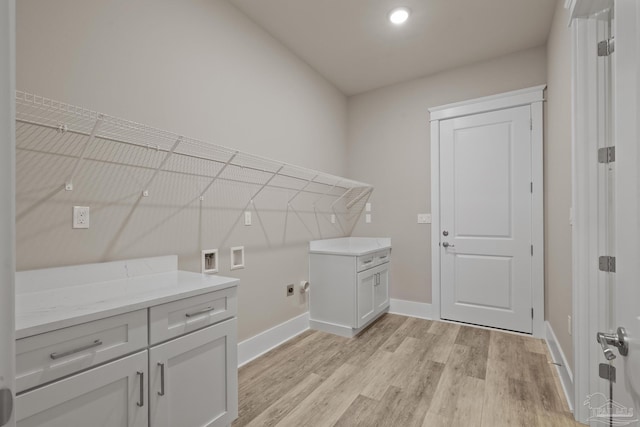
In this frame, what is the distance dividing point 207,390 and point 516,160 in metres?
3.16

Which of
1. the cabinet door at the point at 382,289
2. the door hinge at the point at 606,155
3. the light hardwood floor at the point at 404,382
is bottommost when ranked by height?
the light hardwood floor at the point at 404,382

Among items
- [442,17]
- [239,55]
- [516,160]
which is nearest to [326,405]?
[239,55]

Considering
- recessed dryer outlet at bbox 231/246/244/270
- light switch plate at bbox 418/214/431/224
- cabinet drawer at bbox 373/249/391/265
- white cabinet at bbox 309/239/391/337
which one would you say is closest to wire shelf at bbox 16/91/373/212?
recessed dryer outlet at bbox 231/246/244/270

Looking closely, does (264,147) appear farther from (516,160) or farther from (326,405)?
(516,160)

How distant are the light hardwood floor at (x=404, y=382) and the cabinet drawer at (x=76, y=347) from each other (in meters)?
0.88

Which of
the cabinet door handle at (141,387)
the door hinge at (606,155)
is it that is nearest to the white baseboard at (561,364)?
the door hinge at (606,155)

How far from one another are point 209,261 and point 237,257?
0.83ft

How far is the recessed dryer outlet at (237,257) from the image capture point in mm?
2279

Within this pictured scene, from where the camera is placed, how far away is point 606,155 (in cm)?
155

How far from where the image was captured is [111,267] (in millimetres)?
1550

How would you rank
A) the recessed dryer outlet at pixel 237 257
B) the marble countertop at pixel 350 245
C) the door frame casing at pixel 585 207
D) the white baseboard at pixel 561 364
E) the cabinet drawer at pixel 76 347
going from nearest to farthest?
1. the cabinet drawer at pixel 76 347
2. the door frame casing at pixel 585 207
3. the white baseboard at pixel 561 364
4. the recessed dryer outlet at pixel 237 257
5. the marble countertop at pixel 350 245

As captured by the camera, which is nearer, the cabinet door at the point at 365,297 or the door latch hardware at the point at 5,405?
the door latch hardware at the point at 5,405

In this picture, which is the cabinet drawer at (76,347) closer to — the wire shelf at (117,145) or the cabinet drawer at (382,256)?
the wire shelf at (117,145)

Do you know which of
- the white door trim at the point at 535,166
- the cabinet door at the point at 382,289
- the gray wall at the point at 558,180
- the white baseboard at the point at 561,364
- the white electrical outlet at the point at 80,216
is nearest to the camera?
the white electrical outlet at the point at 80,216
